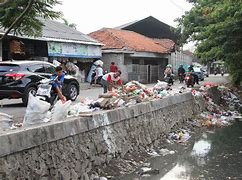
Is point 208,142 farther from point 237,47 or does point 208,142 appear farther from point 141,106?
point 237,47

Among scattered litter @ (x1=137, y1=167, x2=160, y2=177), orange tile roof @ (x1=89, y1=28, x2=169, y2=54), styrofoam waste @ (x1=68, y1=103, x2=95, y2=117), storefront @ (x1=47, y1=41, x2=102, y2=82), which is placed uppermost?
orange tile roof @ (x1=89, y1=28, x2=169, y2=54)

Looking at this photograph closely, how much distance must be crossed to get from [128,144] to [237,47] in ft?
46.6

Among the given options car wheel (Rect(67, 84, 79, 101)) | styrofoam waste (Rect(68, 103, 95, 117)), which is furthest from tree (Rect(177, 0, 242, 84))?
styrofoam waste (Rect(68, 103, 95, 117))

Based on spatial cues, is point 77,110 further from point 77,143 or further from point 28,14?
point 28,14

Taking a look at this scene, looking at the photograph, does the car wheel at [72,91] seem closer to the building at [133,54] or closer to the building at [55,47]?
the building at [55,47]

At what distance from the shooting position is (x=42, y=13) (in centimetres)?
912

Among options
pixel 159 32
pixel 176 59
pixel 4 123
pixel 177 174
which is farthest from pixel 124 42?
pixel 4 123

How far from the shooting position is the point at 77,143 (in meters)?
7.35

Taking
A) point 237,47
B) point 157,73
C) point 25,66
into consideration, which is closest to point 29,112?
point 25,66

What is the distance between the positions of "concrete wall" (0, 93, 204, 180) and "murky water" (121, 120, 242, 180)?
74cm

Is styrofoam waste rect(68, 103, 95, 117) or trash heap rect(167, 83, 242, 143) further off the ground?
styrofoam waste rect(68, 103, 95, 117)

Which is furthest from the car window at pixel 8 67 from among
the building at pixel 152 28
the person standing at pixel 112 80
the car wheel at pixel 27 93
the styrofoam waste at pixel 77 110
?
the building at pixel 152 28

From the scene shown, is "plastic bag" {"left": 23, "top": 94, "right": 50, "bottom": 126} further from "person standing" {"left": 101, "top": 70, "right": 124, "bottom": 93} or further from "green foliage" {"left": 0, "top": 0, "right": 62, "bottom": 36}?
"person standing" {"left": 101, "top": 70, "right": 124, "bottom": 93}

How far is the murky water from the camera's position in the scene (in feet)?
27.7
